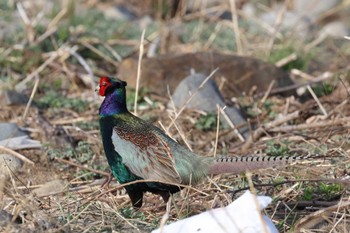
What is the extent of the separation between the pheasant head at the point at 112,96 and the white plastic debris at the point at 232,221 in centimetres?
112

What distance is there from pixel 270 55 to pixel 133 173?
4.44 meters

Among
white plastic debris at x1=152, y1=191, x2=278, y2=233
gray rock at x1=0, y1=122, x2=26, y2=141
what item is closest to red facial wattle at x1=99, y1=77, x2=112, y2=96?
white plastic debris at x1=152, y1=191, x2=278, y2=233

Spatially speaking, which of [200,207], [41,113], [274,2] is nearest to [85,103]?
[41,113]

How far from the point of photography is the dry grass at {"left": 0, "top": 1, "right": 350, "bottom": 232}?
430 cm

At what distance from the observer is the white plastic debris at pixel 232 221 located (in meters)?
3.73

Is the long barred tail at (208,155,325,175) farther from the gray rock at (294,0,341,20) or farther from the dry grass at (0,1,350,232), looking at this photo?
the gray rock at (294,0,341,20)

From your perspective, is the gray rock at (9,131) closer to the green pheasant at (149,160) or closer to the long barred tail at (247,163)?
the green pheasant at (149,160)

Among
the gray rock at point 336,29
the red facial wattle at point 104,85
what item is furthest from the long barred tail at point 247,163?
the gray rock at point 336,29

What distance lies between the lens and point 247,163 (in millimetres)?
4371

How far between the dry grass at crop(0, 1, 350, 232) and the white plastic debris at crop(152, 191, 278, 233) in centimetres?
37

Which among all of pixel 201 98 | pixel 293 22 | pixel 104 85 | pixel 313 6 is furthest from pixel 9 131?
pixel 313 6

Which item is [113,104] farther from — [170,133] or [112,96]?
[170,133]

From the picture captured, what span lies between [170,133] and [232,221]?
8.11 ft

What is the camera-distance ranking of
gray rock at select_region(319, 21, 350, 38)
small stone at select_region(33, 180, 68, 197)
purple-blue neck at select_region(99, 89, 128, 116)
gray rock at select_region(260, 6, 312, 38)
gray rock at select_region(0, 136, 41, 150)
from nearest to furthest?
purple-blue neck at select_region(99, 89, 128, 116), small stone at select_region(33, 180, 68, 197), gray rock at select_region(0, 136, 41, 150), gray rock at select_region(260, 6, 312, 38), gray rock at select_region(319, 21, 350, 38)
